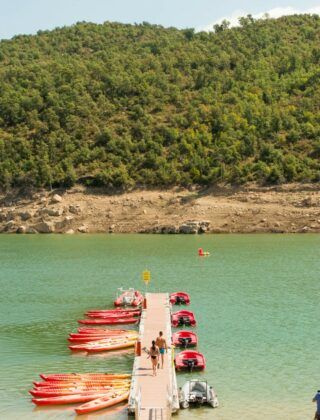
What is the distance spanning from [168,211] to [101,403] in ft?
270

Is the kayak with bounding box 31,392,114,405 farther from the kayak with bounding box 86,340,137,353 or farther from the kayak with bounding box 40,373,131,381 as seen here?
the kayak with bounding box 86,340,137,353

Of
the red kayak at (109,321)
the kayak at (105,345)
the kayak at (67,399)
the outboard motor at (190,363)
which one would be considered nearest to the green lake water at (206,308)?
the kayak at (67,399)

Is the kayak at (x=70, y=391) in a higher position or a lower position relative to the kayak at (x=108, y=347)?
higher

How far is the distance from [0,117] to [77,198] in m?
33.1

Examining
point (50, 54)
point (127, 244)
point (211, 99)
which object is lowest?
point (127, 244)

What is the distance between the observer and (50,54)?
189875 mm

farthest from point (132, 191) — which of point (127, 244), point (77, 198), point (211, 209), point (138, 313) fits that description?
point (138, 313)

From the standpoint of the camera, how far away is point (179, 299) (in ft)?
176

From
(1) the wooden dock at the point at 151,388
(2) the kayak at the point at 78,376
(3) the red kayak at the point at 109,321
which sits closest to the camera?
(1) the wooden dock at the point at 151,388

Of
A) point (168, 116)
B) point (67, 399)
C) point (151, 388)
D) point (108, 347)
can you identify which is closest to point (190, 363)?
point (151, 388)

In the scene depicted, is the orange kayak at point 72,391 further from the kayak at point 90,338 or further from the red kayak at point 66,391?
the kayak at point 90,338

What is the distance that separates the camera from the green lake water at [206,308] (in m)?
31.8

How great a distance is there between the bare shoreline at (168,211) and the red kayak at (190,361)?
68694 millimetres

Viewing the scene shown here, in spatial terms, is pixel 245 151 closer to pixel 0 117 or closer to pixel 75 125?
pixel 75 125
